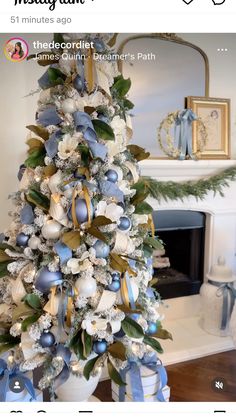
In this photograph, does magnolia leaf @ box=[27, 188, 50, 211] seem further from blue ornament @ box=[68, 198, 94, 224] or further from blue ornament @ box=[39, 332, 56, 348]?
blue ornament @ box=[39, 332, 56, 348]

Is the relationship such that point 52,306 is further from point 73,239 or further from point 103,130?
point 103,130

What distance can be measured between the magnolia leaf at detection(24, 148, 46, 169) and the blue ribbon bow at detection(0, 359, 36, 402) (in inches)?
17.9

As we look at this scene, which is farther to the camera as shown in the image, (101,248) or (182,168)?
(182,168)

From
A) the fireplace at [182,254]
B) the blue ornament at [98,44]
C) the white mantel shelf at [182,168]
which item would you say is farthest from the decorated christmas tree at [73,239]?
the fireplace at [182,254]

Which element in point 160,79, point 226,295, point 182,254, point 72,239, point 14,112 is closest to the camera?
point 72,239

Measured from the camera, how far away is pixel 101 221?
63 cm

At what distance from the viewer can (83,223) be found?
0.64 meters

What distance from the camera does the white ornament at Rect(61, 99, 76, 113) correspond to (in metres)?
0.65

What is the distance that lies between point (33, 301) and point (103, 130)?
1.26 ft

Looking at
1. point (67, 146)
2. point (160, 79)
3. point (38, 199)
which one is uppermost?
point (160, 79)

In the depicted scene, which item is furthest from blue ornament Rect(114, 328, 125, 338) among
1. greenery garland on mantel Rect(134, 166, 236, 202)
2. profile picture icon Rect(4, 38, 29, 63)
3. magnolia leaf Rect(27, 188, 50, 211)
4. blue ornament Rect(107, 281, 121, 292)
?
greenery garland on mantel Rect(134, 166, 236, 202)

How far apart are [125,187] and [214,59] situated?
97cm

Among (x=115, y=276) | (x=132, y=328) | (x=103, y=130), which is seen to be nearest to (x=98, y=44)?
(x=103, y=130)
